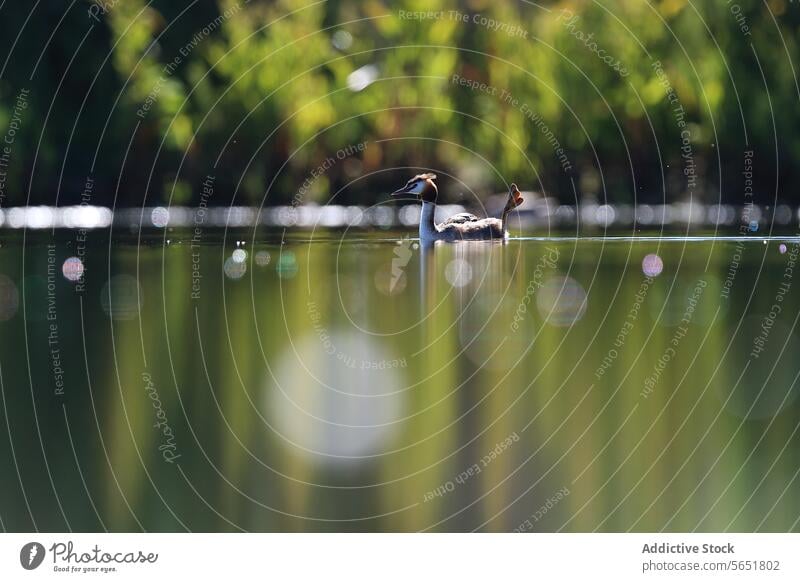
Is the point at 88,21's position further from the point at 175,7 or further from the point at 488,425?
the point at 488,425

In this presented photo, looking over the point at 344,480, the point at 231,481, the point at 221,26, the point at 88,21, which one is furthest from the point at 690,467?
the point at 221,26

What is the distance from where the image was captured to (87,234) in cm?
1977

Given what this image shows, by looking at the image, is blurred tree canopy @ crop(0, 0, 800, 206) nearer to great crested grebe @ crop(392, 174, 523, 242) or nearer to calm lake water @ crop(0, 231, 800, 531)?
great crested grebe @ crop(392, 174, 523, 242)

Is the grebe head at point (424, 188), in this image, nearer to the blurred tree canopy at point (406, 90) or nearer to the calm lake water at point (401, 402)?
the calm lake water at point (401, 402)

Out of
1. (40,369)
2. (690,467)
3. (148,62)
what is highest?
(148,62)

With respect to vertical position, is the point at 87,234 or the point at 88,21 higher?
the point at 88,21

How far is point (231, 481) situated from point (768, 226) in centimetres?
1471

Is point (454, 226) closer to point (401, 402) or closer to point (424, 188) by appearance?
point (424, 188)

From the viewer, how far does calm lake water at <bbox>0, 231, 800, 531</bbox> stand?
743cm
